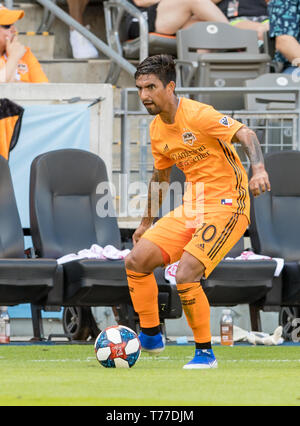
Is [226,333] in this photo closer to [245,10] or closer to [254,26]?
[254,26]

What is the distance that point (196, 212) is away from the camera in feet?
21.5

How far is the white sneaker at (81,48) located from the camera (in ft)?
43.9

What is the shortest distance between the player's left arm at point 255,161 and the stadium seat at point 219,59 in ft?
17.3

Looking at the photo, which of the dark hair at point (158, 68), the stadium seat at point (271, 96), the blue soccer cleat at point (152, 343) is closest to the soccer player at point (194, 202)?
the dark hair at point (158, 68)

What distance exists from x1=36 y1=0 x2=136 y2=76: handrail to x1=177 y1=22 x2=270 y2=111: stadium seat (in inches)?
25.9

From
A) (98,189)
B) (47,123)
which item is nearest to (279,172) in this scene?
(98,189)

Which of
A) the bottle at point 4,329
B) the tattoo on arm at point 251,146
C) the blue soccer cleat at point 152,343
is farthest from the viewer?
the bottle at point 4,329

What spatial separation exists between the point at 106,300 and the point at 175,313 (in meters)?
0.62

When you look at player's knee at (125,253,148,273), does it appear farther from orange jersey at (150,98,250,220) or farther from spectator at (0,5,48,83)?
spectator at (0,5,48,83)

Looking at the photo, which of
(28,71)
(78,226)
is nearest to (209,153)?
(78,226)

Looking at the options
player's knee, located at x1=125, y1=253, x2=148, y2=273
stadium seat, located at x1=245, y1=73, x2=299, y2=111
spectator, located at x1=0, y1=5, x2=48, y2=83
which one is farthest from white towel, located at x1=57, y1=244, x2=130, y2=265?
stadium seat, located at x1=245, y1=73, x2=299, y2=111

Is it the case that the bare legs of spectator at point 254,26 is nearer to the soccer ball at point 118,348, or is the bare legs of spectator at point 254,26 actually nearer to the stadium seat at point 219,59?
the stadium seat at point 219,59

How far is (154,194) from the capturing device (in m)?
7.10
